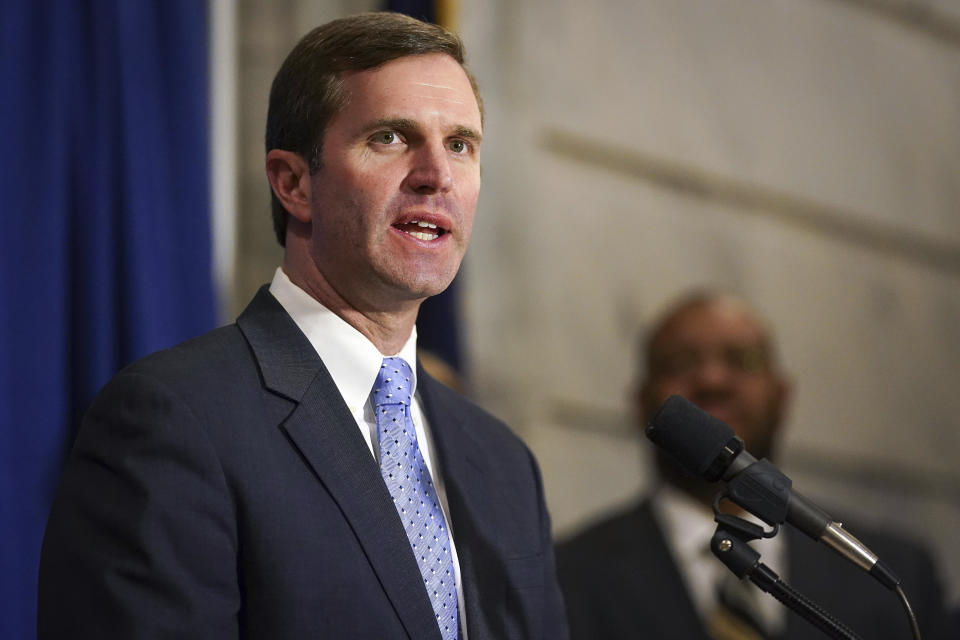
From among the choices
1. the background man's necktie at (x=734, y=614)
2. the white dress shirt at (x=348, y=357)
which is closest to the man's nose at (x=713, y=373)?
the background man's necktie at (x=734, y=614)

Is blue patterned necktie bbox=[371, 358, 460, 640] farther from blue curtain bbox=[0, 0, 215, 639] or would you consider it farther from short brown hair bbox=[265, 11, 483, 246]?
blue curtain bbox=[0, 0, 215, 639]

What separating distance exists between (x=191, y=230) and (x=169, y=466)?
1526 millimetres

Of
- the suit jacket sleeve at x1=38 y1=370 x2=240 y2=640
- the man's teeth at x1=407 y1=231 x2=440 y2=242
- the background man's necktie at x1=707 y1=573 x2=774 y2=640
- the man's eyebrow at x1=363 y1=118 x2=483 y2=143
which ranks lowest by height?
the background man's necktie at x1=707 y1=573 x2=774 y2=640

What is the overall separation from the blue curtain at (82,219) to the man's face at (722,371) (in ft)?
4.35

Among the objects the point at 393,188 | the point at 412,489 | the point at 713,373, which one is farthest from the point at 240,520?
the point at 713,373

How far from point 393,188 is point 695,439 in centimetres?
51

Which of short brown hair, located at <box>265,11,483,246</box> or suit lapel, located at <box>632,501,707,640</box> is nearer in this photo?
short brown hair, located at <box>265,11,483,246</box>

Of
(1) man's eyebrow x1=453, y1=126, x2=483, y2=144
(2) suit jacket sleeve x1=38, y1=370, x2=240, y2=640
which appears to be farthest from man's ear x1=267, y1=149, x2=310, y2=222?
(2) suit jacket sleeve x1=38, y1=370, x2=240, y2=640

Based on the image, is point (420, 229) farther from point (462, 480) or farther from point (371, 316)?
point (462, 480)

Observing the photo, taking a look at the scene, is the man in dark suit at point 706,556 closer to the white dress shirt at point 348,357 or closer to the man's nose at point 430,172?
the white dress shirt at point 348,357

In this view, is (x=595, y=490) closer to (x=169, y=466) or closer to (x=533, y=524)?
(x=533, y=524)

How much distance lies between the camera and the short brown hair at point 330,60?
5.69ft

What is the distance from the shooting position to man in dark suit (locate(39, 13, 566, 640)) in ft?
4.60

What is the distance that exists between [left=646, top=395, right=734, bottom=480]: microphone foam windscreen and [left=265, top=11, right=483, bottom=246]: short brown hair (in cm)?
58
